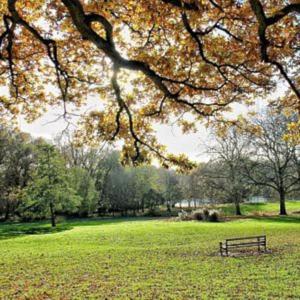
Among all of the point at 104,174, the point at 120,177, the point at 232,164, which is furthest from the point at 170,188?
the point at 232,164

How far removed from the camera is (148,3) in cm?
697

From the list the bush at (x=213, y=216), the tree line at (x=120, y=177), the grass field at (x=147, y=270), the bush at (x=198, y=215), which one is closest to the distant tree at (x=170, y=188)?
the tree line at (x=120, y=177)

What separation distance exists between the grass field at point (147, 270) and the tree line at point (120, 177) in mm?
8469

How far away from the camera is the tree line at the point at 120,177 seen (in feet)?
146

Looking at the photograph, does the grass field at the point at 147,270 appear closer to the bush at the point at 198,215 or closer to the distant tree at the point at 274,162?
the bush at the point at 198,215

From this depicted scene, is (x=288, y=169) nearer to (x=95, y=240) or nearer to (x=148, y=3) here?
(x=95, y=240)

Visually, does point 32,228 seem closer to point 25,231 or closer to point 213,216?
point 25,231

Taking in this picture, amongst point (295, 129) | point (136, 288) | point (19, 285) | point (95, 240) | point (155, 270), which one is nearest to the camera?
point (295, 129)

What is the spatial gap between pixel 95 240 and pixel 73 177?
32.0 metres

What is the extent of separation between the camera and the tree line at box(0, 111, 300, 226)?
1754 inches

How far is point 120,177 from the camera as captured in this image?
233 ft

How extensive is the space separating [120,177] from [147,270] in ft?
185

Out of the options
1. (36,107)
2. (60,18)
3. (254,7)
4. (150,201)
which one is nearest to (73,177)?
(150,201)

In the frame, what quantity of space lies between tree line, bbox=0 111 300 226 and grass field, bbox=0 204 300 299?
8469 mm
